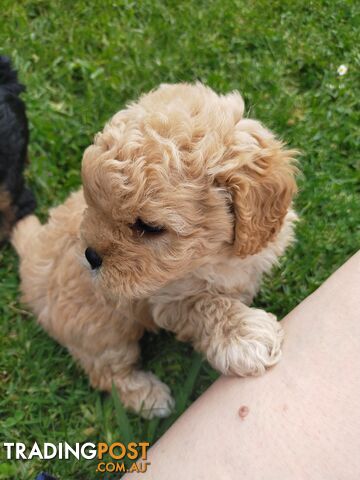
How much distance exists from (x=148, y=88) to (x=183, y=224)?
83.7 inches

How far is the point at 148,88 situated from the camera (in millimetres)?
3842

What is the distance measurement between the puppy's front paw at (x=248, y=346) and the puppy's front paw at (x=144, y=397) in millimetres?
646

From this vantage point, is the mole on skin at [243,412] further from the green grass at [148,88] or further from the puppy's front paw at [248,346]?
the green grass at [148,88]

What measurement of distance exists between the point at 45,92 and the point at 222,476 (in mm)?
2962

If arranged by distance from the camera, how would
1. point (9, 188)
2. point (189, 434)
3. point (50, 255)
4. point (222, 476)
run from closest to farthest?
point (222, 476) → point (189, 434) → point (50, 255) → point (9, 188)

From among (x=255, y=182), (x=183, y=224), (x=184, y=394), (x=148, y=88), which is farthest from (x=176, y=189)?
(x=148, y=88)

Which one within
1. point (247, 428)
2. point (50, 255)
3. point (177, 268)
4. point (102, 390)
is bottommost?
point (102, 390)

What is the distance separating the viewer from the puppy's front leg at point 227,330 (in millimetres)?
2348

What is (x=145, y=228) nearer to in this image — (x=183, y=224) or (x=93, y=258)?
(x=183, y=224)

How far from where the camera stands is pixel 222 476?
80.4 inches

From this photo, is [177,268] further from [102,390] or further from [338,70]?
[338,70]

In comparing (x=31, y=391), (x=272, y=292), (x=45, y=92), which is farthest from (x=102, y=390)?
(x=45, y=92)

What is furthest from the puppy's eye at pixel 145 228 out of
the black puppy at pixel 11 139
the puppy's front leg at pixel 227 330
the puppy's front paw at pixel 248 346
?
the black puppy at pixel 11 139

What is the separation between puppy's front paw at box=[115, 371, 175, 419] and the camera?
298cm
